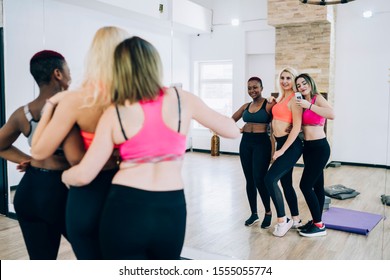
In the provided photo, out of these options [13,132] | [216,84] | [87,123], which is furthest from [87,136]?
[216,84]

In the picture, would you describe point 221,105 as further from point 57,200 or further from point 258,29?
point 57,200

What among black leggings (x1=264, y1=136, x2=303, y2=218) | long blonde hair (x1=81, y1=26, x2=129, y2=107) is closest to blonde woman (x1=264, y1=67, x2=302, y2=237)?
black leggings (x1=264, y1=136, x2=303, y2=218)

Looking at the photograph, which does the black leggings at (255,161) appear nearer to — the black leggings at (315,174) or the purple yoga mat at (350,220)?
the black leggings at (315,174)

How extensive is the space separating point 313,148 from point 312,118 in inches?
9.4

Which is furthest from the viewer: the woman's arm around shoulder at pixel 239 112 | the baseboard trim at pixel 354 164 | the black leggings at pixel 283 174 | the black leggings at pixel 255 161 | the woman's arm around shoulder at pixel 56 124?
the black leggings at pixel 255 161

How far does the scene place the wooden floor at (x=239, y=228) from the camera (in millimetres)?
2812

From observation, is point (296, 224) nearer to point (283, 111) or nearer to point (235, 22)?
point (283, 111)

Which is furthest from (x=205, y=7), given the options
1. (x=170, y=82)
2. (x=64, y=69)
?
(x=64, y=69)

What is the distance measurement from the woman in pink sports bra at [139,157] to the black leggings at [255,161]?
2068mm

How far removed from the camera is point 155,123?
3.89 feet

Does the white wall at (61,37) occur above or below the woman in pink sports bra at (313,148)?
above

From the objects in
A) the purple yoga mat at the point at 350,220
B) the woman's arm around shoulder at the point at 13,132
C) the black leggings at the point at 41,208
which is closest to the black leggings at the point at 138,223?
the black leggings at the point at 41,208

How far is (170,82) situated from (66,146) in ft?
5.10

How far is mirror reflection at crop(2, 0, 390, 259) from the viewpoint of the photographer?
268cm
